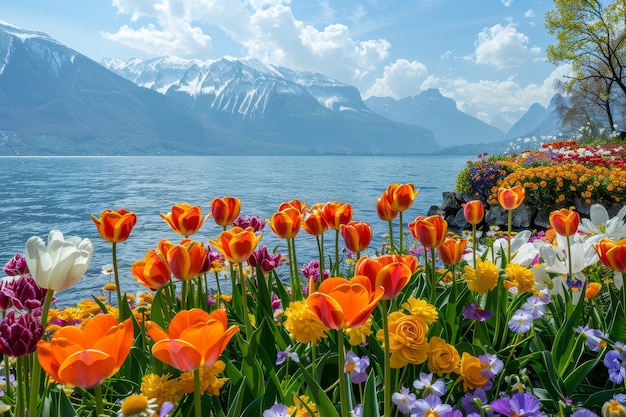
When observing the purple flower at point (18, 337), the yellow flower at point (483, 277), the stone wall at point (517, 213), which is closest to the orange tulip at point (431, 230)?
the yellow flower at point (483, 277)

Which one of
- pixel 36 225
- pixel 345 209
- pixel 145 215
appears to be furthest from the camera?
pixel 145 215

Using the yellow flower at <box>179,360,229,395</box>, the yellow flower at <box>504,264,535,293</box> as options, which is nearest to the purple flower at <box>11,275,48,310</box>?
the yellow flower at <box>179,360,229,395</box>

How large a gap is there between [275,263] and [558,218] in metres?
1.28

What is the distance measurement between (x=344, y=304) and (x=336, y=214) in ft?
4.23

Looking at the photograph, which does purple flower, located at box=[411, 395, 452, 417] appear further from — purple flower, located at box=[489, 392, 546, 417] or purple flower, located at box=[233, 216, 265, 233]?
purple flower, located at box=[233, 216, 265, 233]

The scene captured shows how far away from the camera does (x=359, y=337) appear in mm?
1302

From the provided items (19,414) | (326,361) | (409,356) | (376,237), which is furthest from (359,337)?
(376,237)

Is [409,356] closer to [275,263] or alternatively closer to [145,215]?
[275,263]

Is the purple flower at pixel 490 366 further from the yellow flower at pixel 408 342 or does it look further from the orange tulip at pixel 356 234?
the orange tulip at pixel 356 234

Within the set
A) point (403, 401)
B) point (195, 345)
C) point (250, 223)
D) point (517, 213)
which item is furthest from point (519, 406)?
point (517, 213)

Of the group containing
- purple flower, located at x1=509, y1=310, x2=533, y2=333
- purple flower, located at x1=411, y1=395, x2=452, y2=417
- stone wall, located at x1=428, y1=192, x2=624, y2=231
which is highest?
purple flower, located at x1=509, y1=310, x2=533, y2=333

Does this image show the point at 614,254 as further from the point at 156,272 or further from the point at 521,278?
the point at 156,272

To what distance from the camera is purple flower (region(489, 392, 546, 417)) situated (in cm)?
118

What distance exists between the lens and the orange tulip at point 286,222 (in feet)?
6.87
